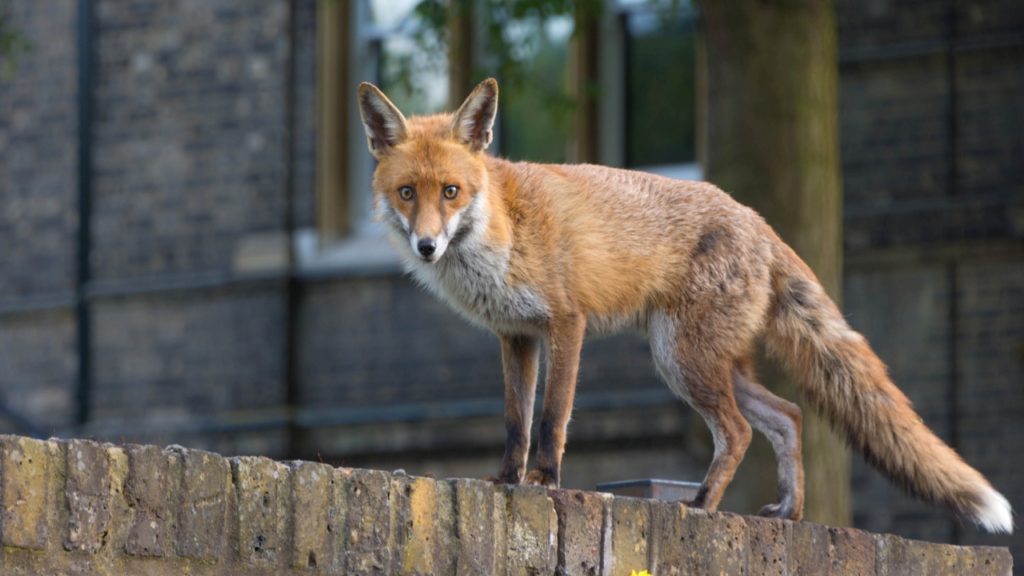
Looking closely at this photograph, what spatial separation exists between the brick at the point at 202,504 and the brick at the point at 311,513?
0.22 meters

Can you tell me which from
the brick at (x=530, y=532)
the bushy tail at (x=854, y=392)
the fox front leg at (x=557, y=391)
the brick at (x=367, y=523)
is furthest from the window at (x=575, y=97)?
the brick at (x=367, y=523)

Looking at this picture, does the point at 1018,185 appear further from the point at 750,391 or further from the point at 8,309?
the point at 8,309

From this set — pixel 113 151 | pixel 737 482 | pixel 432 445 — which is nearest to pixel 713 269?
pixel 737 482

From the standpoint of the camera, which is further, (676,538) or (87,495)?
(676,538)

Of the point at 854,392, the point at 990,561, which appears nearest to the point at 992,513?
the point at 990,561

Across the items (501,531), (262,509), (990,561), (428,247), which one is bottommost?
(990,561)

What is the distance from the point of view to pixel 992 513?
6.51 metres

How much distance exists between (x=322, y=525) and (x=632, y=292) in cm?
197

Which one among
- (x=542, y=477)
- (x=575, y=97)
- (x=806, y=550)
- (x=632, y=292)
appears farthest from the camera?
(x=575, y=97)

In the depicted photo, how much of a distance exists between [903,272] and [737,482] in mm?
4567

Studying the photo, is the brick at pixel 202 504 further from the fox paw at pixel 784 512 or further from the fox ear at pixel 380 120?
the fox paw at pixel 784 512

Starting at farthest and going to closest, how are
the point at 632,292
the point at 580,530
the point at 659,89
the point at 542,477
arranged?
1. the point at 659,89
2. the point at 632,292
3. the point at 542,477
4. the point at 580,530

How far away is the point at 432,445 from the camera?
15500 millimetres

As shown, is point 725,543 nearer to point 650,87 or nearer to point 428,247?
→ point 428,247
